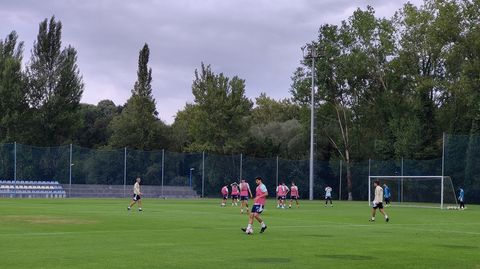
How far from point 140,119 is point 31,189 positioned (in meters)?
23.4

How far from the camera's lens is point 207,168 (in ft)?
232

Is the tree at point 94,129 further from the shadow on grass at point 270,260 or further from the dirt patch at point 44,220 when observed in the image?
the shadow on grass at point 270,260

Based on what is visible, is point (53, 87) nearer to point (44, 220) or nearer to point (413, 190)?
point (413, 190)

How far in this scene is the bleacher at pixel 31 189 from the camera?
60.1 meters

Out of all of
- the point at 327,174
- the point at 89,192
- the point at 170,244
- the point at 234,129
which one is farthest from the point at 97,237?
the point at 234,129

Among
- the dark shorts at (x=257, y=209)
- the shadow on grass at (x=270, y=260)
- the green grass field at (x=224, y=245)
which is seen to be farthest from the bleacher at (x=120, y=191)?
the shadow on grass at (x=270, y=260)

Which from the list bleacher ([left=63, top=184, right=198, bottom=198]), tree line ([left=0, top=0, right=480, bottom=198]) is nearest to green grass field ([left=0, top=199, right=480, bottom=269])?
bleacher ([left=63, top=184, right=198, bottom=198])

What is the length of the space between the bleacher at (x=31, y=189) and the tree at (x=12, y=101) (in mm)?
16928

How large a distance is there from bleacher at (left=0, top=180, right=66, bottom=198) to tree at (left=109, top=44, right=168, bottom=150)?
Result: 2080 cm

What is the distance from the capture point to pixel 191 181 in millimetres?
69750

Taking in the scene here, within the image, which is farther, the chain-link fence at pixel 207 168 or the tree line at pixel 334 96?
the tree line at pixel 334 96

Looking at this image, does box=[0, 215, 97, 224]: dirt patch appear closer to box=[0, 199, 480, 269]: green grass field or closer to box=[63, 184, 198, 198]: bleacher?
box=[0, 199, 480, 269]: green grass field

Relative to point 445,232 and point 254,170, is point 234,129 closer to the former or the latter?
point 254,170

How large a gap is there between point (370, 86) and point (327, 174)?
13.5 m
